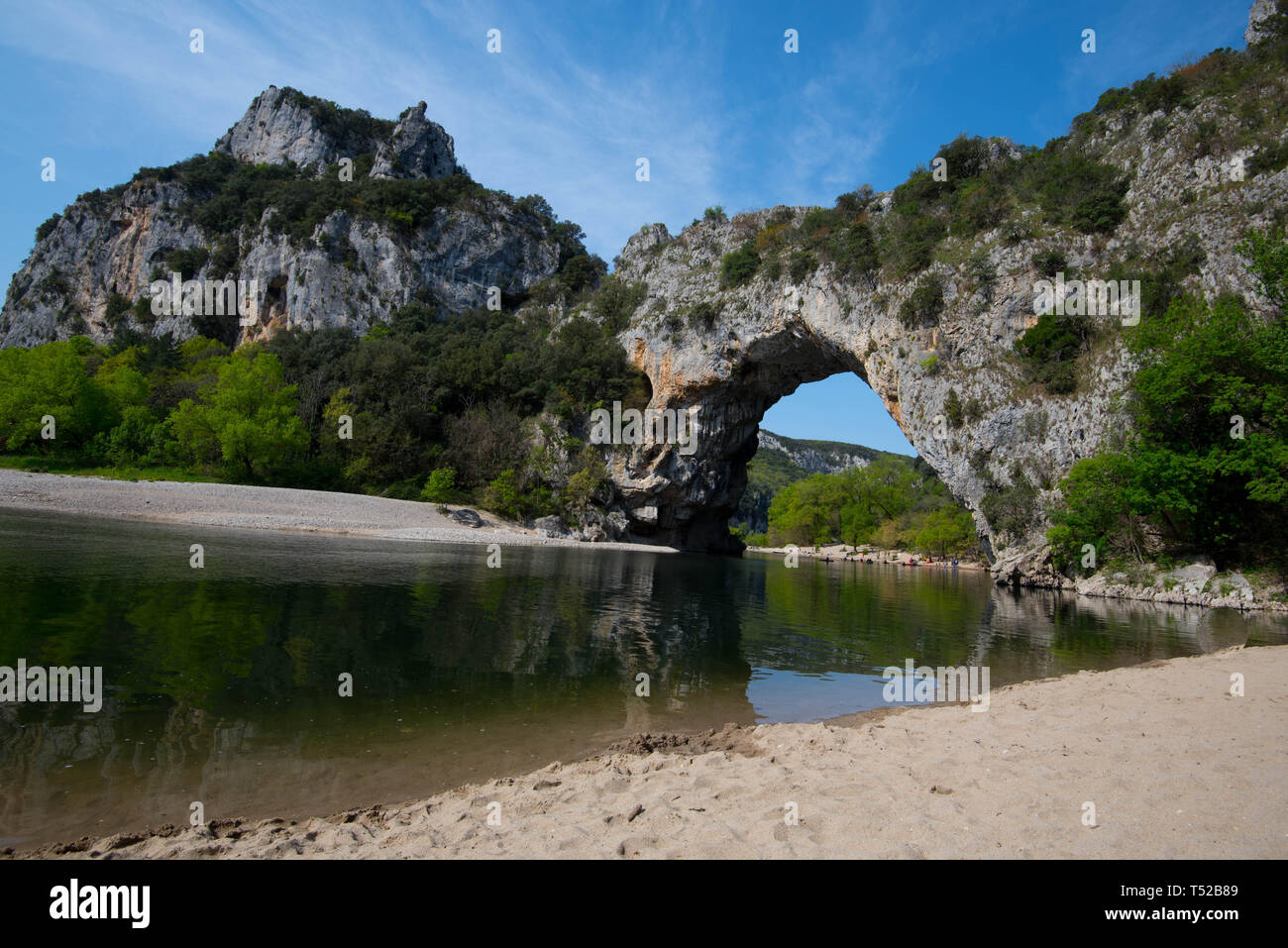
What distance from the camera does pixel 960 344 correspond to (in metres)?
37.0

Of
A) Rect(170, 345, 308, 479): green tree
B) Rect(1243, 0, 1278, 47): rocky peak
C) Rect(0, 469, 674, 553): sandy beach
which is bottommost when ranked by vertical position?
Rect(0, 469, 674, 553): sandy beach

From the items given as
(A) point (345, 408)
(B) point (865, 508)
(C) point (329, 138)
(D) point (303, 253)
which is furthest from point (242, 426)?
(C) point (329, 138)

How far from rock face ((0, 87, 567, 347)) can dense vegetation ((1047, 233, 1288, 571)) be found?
69491 millimetres

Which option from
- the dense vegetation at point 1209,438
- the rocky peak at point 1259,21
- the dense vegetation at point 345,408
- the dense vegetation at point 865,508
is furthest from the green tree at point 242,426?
the rocky peak at point 1259,21

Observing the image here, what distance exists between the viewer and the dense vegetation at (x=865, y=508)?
241 feet

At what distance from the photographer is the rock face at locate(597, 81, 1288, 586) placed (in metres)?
30.2

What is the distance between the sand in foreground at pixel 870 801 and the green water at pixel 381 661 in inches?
32.7

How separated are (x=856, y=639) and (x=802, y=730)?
784cm

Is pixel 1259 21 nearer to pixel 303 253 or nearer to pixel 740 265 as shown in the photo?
pixel 740 265

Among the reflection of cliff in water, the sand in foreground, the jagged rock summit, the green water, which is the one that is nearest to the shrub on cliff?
the green water

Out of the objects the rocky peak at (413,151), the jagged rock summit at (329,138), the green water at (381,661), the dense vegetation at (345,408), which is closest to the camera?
the green water at (381,661)

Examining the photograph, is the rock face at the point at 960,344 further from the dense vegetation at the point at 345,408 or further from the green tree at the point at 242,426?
the green tree at the point at 242,426

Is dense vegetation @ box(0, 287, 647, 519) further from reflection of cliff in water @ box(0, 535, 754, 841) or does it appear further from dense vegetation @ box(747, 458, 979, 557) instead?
dense vegetation @ box(747, 458, 979, 557)

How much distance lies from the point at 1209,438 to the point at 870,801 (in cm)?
2967
